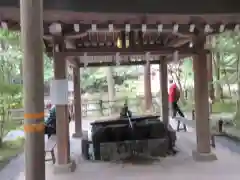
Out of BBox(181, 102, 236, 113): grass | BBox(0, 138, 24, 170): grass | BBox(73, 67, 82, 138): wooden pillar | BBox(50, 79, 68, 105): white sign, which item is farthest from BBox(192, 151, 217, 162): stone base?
BBox(181, 102, 236, 113): grass

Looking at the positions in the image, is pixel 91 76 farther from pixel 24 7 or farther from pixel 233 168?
pixel 24 7

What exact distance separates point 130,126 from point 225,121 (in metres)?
4.81

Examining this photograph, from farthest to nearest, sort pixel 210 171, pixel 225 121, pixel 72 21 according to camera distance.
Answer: pixel 225 121, pixel 210 171, pixel 72 21

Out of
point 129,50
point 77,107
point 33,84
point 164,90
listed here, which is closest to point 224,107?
point 164,90

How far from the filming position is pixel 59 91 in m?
5.68

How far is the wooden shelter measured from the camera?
8.45 ft

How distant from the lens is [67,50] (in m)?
5.95

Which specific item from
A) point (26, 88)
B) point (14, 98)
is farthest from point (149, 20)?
point (14, 98)

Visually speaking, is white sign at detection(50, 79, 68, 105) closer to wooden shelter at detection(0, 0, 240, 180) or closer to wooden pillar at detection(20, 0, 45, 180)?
wooden shelter at detection(0, 0, 240, 180)

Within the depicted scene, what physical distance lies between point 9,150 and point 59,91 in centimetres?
344

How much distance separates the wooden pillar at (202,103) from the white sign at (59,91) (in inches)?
108

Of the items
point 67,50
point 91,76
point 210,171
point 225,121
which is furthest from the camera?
point 91,76

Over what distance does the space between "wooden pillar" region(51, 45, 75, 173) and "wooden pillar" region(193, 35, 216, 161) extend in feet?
8.87

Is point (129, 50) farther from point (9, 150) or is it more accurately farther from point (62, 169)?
point (9, 150)
